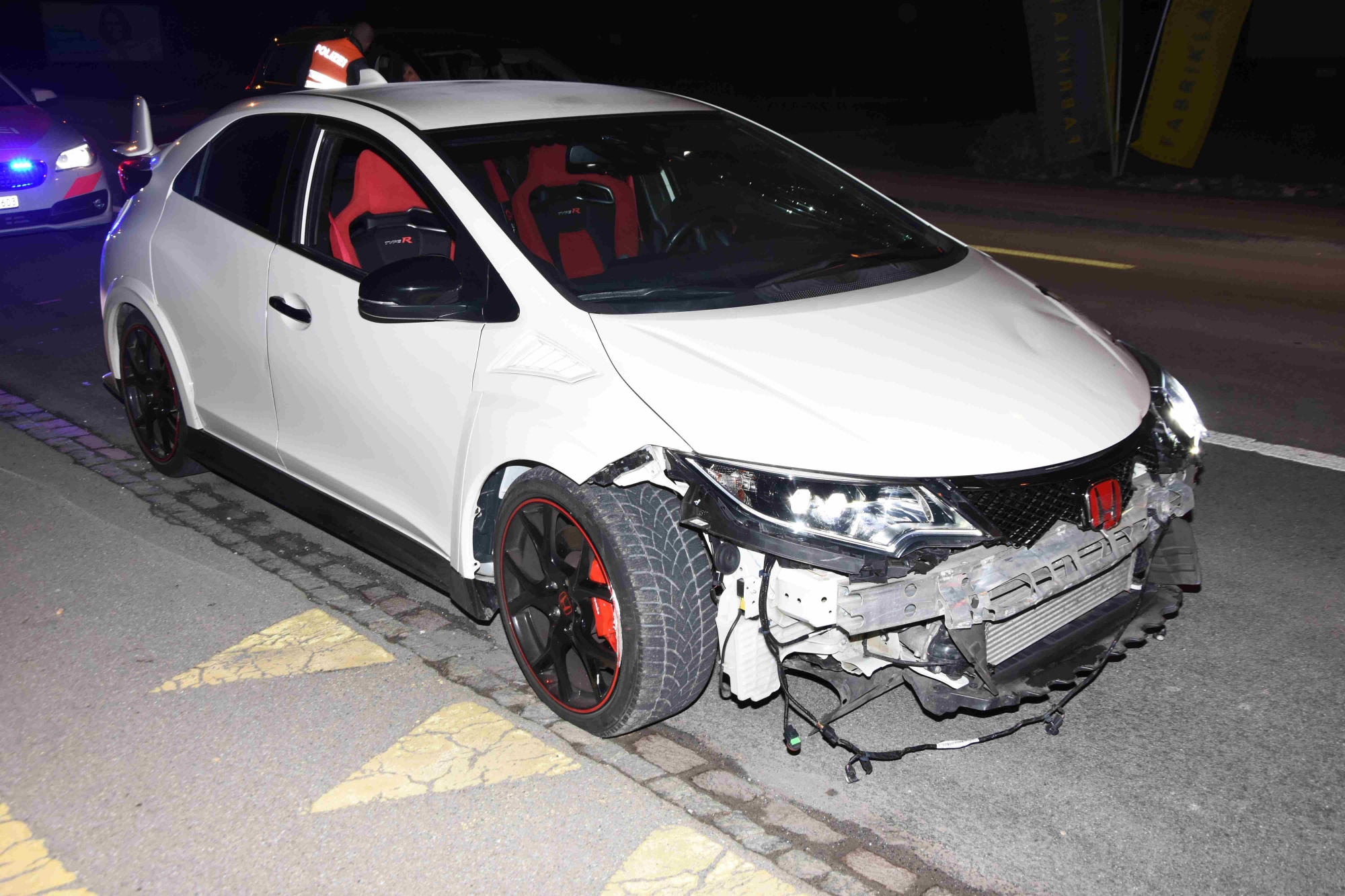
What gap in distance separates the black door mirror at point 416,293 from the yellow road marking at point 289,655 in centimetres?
119

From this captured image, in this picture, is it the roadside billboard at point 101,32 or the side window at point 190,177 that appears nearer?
the side window at point 190,177

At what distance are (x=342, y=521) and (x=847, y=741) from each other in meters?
1.91

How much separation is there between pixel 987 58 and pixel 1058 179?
1396 centimetres

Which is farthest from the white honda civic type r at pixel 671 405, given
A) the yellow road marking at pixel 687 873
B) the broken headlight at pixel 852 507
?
the yellow road marking at pixel 687 873

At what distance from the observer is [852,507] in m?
3.15

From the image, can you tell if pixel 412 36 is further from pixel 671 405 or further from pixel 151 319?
pixel 671 405

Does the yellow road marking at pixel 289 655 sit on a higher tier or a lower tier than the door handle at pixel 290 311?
lower

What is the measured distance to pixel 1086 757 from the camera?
360 centimetres

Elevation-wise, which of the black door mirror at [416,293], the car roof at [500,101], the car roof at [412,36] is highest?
the car roof at [500,101]

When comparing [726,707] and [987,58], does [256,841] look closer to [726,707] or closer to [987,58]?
[726,707]

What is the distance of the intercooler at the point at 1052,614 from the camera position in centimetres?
341

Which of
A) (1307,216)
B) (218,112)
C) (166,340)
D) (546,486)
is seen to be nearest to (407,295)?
(546,486)

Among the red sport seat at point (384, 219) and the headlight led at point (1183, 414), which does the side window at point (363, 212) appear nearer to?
the red sport seat at point (384, 219)

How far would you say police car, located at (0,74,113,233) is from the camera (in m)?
11.2
